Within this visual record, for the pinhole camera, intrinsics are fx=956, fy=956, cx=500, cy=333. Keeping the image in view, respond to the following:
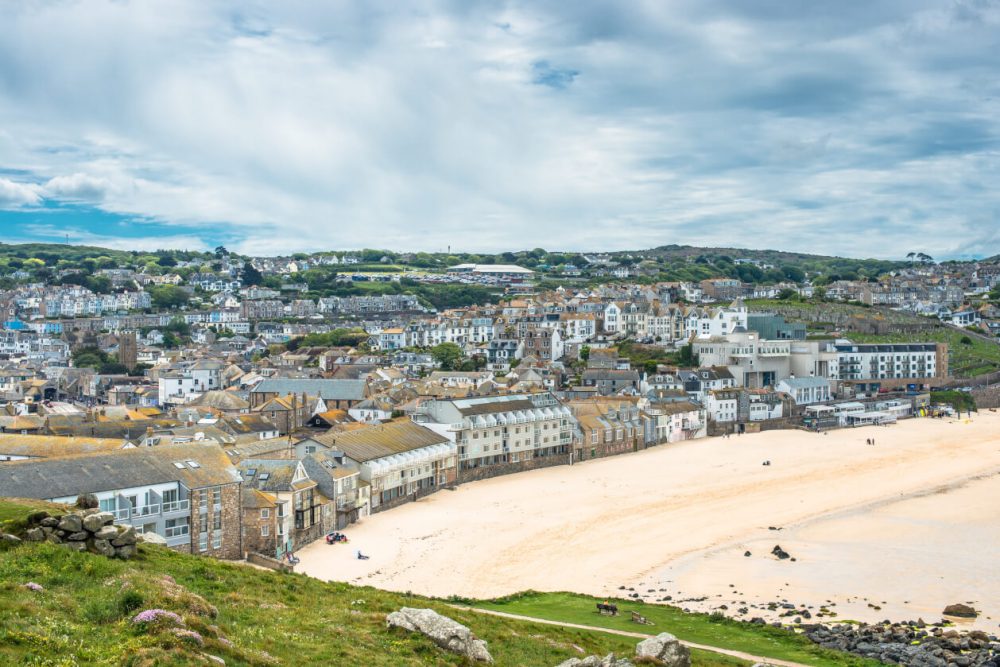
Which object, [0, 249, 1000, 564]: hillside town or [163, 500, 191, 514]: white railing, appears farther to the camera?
[0, 249, 1000, 564]: hillside town

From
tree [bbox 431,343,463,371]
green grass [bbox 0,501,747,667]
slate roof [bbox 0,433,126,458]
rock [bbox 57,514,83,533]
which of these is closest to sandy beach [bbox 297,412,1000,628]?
green grass [bbox 0,501,747,667]

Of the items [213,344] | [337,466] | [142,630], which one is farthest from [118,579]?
[213,344]

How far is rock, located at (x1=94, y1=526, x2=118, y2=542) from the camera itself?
20953 mm

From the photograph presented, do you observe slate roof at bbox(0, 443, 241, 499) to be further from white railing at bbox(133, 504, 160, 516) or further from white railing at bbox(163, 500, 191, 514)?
white railing at bbox(133, 504, 160, 516)

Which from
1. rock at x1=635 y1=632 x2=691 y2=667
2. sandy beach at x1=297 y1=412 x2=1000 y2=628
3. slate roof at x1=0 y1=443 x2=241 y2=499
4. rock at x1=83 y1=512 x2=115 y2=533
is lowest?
sandy beach at x1=297 y1=412 x2=1000 y2=628

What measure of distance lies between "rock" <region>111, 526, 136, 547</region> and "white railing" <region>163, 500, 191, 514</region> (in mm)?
12460

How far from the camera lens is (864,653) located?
89.2ft

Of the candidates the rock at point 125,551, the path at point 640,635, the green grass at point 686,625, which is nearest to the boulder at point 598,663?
the path at point 640,635

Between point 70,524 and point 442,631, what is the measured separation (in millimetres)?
8378

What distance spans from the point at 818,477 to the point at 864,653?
32402mm

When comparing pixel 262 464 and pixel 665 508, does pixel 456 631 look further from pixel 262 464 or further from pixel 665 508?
pixel 665 508

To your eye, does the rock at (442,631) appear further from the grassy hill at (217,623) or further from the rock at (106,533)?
the rock at (106,533)

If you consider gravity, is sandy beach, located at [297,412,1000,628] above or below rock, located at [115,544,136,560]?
below

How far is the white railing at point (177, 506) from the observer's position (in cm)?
3371
